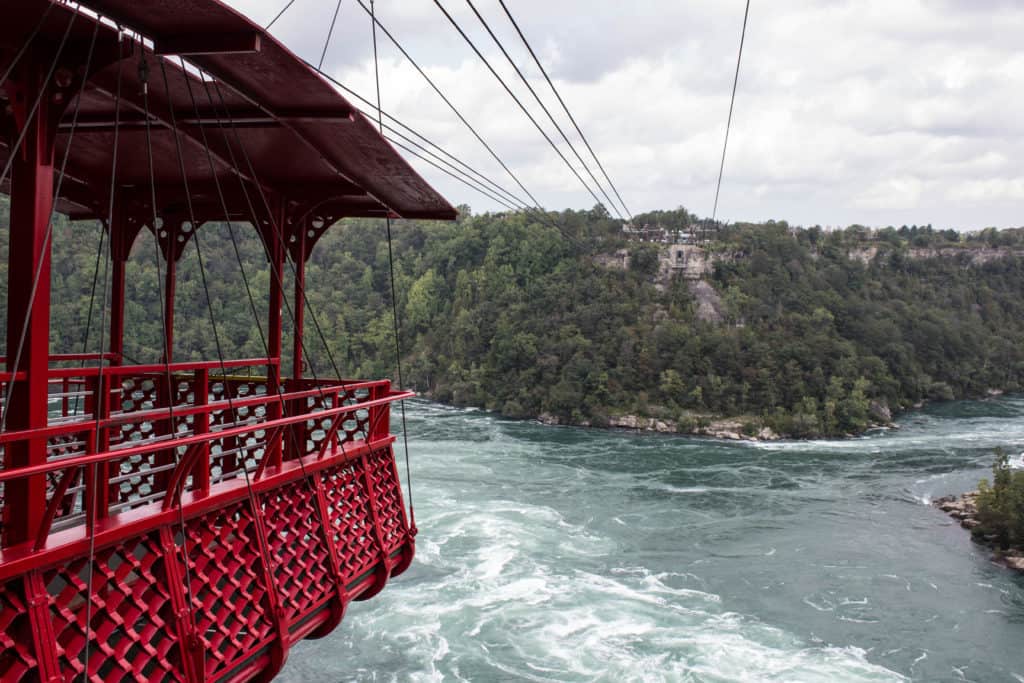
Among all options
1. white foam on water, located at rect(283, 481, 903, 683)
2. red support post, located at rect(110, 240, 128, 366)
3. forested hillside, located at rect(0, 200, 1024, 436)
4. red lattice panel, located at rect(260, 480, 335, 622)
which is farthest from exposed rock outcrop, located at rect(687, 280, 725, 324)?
red lattice panel, located at rect(260, 480, 335, 622)

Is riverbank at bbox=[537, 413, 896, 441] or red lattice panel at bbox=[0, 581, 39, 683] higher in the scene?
red lattice panel at bbox=[0, 581, 39, 683]

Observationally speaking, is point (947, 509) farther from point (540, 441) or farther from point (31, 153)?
point (31, 153)

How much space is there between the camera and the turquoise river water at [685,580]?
42.4 feet

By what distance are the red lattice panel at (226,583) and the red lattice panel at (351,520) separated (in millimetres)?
623

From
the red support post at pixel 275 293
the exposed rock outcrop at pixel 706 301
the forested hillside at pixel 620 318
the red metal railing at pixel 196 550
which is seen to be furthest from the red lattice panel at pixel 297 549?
the exposed rock outcrop at pixel 706 301

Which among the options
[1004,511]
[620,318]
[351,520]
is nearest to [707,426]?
[620,318]

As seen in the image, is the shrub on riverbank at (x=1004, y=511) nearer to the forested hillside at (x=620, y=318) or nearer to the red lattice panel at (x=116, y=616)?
the forested hillside at (x=620, y=318)

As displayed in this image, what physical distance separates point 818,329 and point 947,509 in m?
25.8

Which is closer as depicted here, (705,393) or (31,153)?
(31,153)

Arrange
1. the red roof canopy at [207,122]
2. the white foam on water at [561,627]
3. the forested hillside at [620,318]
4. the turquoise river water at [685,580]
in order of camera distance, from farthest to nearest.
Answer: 1. the forested hillside at [620,318]
2. the turquoise river water at [685,580]
3. the white foam on water at [561,627]
4. the red roof canopy at [207,122]

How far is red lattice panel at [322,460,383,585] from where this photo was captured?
12.8 ft

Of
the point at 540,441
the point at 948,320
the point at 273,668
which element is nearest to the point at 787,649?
the point at 273,668

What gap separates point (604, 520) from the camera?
20953 millimetres

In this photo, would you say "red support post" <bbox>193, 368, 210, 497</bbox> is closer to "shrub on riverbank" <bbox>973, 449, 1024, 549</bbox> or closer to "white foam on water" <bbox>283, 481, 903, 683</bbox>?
"white foam on water" <bbox>283, 481, 903, 683</bbox>
